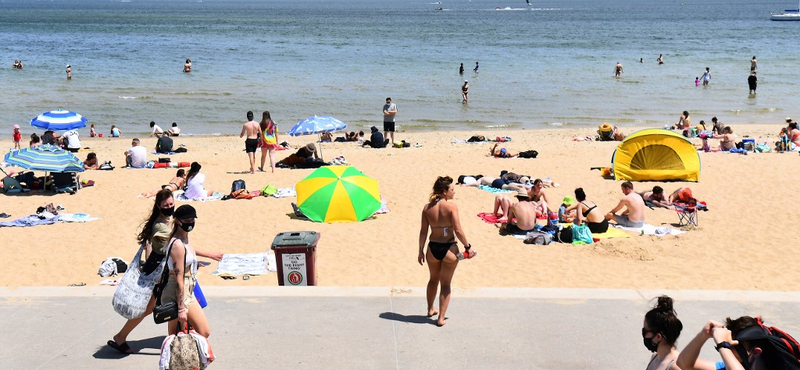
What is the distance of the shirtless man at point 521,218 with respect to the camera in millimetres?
12594

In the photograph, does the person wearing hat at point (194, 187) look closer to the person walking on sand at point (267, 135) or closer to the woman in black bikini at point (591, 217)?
the person walking on sand at point (267, 135)

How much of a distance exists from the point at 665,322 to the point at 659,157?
495 inches

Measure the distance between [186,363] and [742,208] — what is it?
11719 millimetres

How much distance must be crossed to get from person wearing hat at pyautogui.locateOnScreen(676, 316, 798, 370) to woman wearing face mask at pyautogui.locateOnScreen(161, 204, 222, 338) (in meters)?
3.53

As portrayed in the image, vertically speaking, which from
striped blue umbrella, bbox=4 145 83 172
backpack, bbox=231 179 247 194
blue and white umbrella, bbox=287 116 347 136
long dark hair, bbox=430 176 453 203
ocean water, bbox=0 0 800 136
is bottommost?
backpack, bbox=231 179 247 194

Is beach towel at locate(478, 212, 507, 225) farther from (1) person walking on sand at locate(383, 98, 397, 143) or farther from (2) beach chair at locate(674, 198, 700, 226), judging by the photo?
(1) person walking on sand at locate(383, 98, 397, 143)

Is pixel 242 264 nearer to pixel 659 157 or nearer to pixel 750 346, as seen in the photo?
pixel 750 346

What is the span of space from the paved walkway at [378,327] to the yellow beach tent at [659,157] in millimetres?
8741

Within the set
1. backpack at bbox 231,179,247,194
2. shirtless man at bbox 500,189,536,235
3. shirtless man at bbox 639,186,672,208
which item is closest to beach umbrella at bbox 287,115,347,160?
backpack at bbox 231,179,247,194

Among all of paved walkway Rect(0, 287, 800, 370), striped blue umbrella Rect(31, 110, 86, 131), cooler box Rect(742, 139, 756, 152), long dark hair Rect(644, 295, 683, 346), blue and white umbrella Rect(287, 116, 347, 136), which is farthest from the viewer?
striped blue umbrella Rect(31, 110, 86, 131)

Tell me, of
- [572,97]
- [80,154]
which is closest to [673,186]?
[80,154]

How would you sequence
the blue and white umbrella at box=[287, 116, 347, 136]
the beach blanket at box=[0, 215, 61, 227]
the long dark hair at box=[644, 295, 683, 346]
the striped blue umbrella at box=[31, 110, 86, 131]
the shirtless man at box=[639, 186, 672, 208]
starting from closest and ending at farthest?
the long dark hair at box=[644, 295, 683, 346] < the beach blanket at box=[0, 215, 61, 227] < the shirtless man at box=[639, 186, 672, 208] < the blue and white umbrella at box=[287, 116, 347, 136] < the striped blue umbrella at box=[31, 110, 86, 131]

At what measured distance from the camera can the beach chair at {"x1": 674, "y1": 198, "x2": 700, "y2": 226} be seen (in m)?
13.4

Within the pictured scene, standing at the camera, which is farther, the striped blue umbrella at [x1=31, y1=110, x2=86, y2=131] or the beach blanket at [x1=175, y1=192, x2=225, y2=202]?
the striped blue umbrella at [x1=31, y1=110, x2=86, y2=131]
